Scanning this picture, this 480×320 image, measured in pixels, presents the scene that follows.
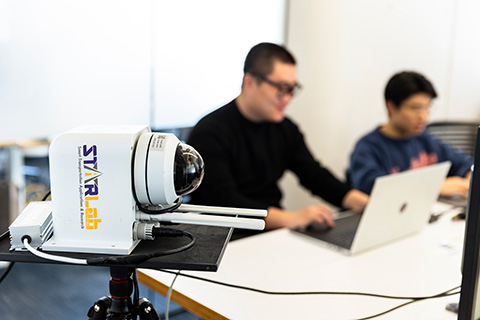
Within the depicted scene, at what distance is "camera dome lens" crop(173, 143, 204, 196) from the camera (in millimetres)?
1058

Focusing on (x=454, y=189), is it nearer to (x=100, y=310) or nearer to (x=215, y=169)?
(x=215, y=169)

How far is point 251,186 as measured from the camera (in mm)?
2354

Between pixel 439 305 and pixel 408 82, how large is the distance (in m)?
1.42

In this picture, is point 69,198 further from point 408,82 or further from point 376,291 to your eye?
point 408,82

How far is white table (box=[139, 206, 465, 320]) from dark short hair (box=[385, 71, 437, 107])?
803mm

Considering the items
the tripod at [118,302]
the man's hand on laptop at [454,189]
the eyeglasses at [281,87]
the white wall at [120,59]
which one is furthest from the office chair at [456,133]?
the tripod at [118,302]

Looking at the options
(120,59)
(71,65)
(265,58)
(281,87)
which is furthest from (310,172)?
(71,65)

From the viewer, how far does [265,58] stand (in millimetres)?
2168

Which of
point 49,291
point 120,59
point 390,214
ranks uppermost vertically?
point 120,59

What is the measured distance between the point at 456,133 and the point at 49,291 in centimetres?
235

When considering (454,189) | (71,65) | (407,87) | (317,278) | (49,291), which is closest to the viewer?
(317,278)

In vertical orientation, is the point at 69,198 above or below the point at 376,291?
above

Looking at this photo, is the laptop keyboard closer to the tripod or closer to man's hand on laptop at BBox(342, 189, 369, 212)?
man's hand on laptop at BBox(342, 189, 369, 212)

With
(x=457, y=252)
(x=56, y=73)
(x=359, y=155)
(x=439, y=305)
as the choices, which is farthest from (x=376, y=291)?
(x=56, y=73)
